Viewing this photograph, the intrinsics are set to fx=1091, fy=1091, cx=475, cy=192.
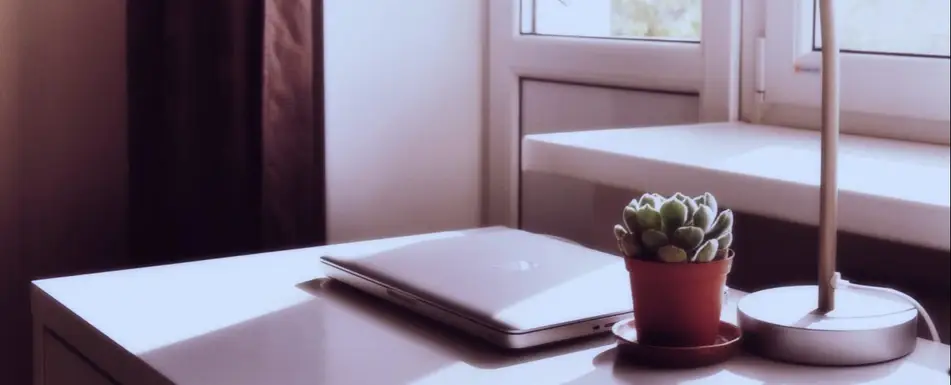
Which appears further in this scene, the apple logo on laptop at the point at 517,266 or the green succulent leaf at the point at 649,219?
the apple logo on laptop at the point at 517,266

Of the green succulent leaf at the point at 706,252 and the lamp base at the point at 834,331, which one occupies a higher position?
the green succulent leaf at the point at 706,252

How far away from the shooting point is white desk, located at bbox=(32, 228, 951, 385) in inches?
28.5

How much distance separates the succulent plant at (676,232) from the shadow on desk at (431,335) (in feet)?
0.33

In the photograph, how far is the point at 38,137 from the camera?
1.67 metres

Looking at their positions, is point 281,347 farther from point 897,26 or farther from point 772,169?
point 897,26

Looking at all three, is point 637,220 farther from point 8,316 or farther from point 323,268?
point 8,316

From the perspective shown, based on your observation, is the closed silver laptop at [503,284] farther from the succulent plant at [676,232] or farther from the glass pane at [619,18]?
the glass pane at [619,18]

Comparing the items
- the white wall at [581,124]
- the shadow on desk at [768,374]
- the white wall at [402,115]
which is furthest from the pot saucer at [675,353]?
the white wall at [402,115]

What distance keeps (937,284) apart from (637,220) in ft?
1.52

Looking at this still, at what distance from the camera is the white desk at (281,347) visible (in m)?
0.73

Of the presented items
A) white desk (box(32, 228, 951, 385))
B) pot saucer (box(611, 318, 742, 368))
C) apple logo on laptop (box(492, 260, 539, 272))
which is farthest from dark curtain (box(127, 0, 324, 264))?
pot saucer (box(611, 318, 742, 368))

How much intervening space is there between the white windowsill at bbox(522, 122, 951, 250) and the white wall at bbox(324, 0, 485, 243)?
0.40m

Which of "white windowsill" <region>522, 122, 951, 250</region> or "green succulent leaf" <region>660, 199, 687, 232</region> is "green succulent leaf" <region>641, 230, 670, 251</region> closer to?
"green succulent leaf" <region>660, 199, 687, 232</region>

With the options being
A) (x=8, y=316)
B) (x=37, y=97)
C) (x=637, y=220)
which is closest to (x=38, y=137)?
(x=37, y=97)
